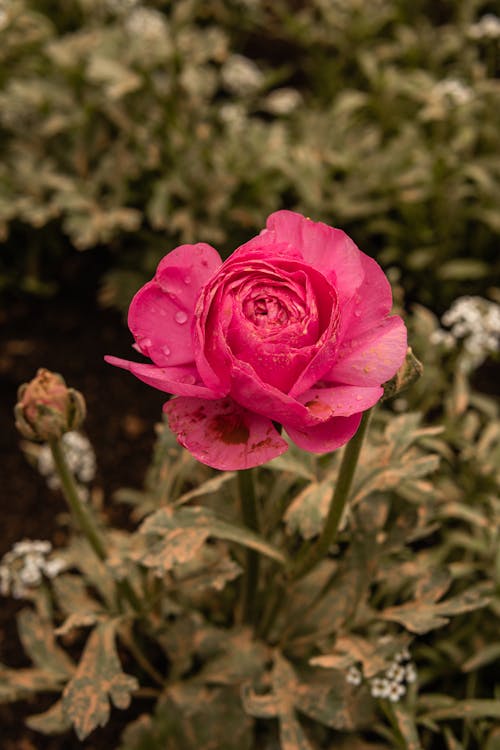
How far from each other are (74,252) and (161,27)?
71 cm

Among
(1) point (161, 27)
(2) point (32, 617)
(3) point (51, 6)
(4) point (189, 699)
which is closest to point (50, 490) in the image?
(2) point (32, 617)

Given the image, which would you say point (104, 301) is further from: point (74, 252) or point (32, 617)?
point (32, 617)

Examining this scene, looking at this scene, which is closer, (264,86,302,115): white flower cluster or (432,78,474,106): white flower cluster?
(432,78,474,106): white flower cluster

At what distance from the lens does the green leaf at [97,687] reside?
112cm

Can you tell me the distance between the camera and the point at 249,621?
1328 mm

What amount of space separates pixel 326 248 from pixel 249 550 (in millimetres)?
540

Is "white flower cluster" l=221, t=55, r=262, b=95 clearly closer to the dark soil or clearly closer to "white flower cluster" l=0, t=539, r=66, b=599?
the dark soil

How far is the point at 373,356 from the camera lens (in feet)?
2.65

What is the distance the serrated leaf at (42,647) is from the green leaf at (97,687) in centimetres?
26

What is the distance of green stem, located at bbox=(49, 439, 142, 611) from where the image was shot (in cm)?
107

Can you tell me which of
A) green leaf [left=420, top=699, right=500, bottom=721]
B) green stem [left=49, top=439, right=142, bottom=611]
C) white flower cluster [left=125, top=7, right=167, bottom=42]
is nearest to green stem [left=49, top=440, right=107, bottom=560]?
green stem [left=49, top=439, right=142, bottom=611]

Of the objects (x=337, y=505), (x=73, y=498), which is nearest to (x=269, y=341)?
(x=337, y=505)

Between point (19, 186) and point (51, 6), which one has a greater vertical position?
point (51, 6)

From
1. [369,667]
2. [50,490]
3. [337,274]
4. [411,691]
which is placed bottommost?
[50,490]
